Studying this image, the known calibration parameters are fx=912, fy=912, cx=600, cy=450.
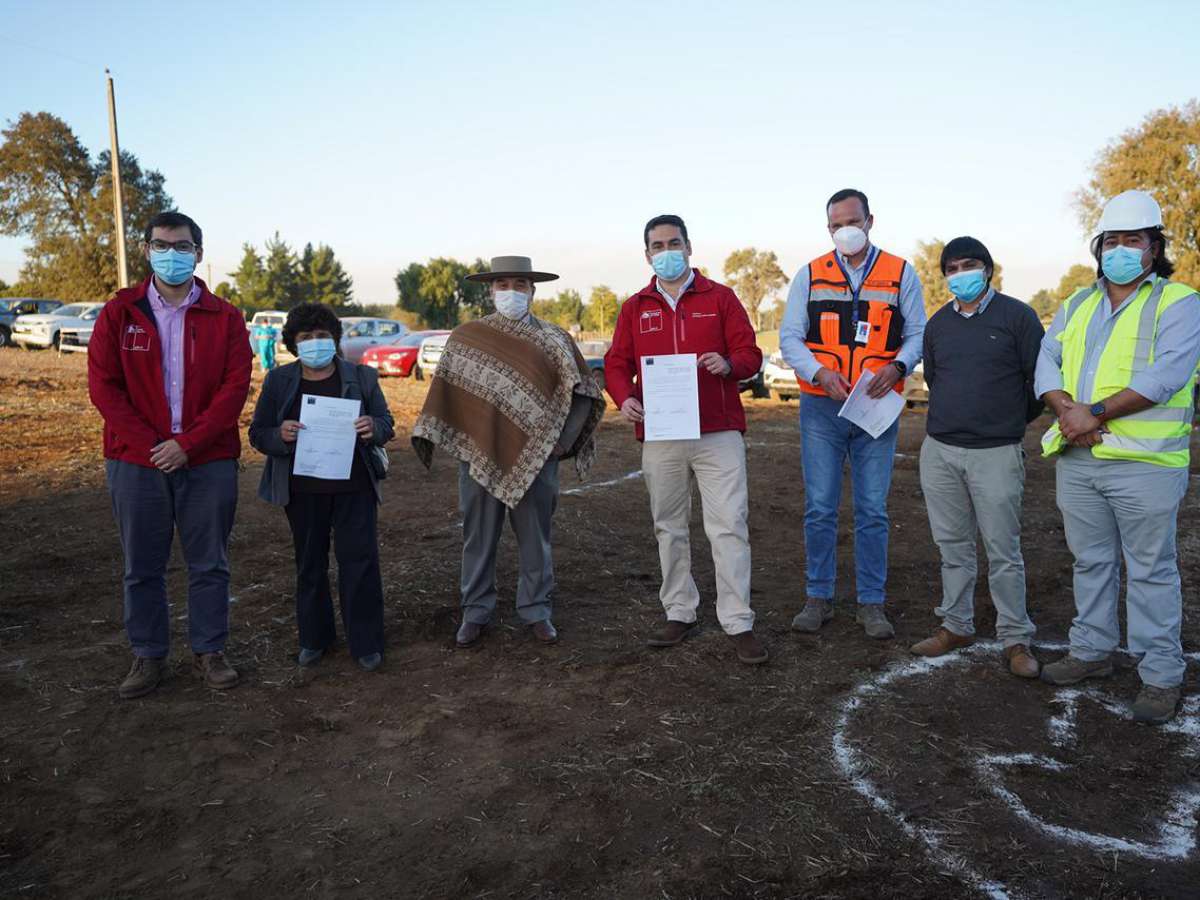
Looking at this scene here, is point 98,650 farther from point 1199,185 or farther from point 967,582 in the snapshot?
point 1199,185

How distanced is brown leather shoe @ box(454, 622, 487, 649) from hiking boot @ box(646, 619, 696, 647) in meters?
0.94

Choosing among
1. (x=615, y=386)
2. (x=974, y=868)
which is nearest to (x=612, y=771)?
(x=974, y=868)

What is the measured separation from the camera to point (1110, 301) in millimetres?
4223

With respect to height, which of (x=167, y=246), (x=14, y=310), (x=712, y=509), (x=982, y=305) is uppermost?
(x=14, y=310)

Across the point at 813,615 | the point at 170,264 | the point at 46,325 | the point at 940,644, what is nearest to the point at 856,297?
the point at 813,615

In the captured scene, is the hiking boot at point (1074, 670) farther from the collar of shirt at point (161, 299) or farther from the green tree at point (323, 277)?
the green tree at point (323, 277)

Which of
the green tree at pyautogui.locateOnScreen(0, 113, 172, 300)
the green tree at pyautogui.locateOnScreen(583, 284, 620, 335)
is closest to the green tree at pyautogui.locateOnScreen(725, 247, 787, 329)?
the green tree at pyautogui.locateOnScreen(583, 284, 620, 335)

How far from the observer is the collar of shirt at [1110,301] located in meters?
4.11

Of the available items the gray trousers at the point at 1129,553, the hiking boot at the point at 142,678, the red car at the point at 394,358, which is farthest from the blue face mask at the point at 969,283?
Result: the red car at the point at 394,358

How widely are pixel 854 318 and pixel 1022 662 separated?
1.97 meters

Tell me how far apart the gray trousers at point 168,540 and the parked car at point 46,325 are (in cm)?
2507

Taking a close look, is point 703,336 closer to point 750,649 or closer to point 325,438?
point 750,649

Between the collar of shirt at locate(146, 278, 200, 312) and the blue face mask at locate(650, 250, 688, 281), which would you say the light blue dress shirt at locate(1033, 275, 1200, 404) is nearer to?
the blue face mask at locate(650, 250, 688, 281)

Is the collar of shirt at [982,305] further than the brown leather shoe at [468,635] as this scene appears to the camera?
No
